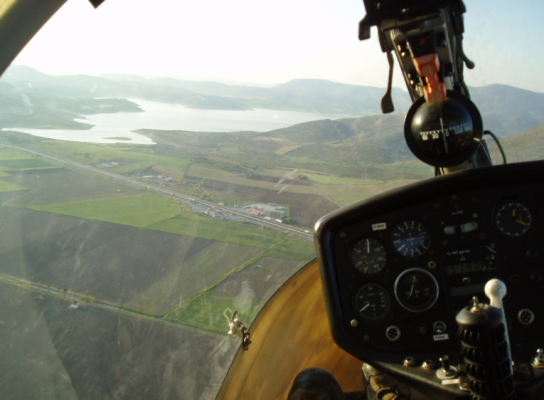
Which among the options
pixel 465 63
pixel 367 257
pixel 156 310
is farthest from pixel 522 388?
pixel 156 310

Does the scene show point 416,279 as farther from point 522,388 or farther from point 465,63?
point 465,63

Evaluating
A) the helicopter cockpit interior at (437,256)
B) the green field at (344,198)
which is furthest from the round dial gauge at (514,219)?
the green field at (344,198)

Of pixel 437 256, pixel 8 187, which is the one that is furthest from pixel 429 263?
pixel 8 187

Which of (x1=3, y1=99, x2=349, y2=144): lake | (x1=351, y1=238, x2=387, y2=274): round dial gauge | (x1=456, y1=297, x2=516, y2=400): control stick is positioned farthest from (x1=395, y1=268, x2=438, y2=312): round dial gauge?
(x1=3, y1=99, x2=349, y2=144): lake

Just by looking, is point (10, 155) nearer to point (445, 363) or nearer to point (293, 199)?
point (293, 199)

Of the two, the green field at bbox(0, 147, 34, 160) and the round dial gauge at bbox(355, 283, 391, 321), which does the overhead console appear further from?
the green field at bbox(0, 147, 34, 160)
